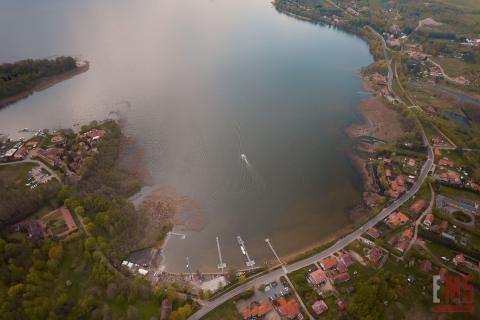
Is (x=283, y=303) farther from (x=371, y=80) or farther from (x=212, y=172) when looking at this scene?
(x=371, y=80)

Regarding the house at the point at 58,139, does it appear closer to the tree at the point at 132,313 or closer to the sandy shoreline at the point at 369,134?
the tree at the point at 132,313

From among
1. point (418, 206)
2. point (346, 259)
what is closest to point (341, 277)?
point (346, 259)

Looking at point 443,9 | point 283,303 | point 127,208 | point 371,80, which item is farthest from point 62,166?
point 443,9

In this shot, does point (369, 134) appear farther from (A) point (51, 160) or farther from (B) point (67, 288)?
(A) point (51, 160)

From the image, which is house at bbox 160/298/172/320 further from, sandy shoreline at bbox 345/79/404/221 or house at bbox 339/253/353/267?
sandy shoreline at bbox 345/79/404/221

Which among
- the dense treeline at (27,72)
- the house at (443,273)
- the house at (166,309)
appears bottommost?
the house at (443,273)

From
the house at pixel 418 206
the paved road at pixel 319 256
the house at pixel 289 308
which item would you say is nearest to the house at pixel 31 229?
the paved road at pixel 319 256
